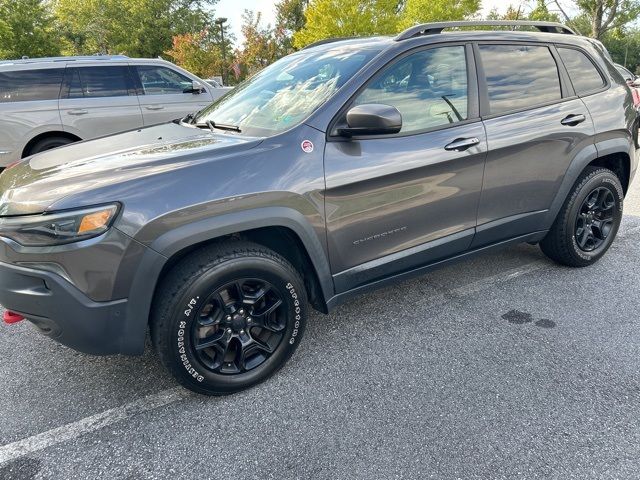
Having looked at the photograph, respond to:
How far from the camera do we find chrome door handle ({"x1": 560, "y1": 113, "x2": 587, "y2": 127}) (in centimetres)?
316

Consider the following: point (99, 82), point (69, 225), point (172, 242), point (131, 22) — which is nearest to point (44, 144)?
point (99, 82)

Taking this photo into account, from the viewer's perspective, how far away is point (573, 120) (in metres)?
3.19

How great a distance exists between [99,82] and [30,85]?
0.92m

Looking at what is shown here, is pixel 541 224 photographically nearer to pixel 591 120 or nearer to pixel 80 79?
pixel 591 120

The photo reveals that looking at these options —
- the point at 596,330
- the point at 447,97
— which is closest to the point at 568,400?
the point at 596,330

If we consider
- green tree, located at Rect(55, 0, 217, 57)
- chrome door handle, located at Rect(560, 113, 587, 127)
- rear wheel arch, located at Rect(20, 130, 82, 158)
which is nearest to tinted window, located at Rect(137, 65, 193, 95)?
rear wheel arch, located at Rect(20, 130, 82, 158)

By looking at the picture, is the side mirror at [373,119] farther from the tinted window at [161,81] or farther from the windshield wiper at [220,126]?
the tinted window at [161,81]

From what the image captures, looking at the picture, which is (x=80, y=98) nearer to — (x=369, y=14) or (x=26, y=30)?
(x=369, y=14)

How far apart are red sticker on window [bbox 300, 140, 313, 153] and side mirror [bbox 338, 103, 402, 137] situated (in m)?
0.23

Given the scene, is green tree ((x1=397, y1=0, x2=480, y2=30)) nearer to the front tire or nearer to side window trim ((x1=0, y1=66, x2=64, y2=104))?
side window trim ((x1=0, y1=66, x2=64, y2=104))

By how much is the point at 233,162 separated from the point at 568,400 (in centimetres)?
204

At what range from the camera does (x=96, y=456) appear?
1948mm

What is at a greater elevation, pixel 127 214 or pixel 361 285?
pixel 127 214

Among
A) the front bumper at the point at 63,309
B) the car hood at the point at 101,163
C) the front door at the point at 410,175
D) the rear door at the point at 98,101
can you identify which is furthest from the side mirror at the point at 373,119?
the rear door at the point at 98,101
